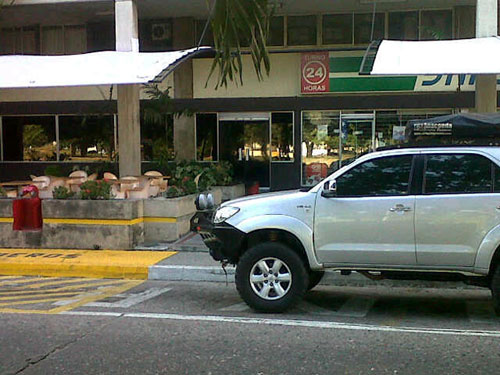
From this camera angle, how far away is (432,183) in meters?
6.38

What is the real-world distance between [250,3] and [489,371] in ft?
11.6

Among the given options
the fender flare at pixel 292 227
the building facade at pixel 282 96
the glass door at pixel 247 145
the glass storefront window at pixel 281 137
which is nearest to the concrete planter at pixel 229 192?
the glass door at pixel 247 145

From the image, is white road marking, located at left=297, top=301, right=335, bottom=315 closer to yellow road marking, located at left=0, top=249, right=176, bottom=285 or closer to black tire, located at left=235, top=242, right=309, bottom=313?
black tire, located at left=235, top=242, right=309, bottom=313

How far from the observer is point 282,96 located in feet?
61.3

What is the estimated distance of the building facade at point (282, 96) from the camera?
1792 cm

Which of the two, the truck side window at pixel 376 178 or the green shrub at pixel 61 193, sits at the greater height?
the truck side window at pixel 376 178

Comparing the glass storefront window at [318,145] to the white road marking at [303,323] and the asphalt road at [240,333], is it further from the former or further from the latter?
the white road marking at [303,323]

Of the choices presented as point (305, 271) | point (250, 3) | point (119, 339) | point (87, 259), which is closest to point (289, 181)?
point (87, 259)

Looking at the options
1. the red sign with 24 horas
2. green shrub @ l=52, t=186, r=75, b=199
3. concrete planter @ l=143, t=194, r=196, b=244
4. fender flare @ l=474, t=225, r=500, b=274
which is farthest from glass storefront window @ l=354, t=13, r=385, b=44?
fender flare @ l=474, t=225, r=500, b=274

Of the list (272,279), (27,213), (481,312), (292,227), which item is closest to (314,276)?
(272,279)

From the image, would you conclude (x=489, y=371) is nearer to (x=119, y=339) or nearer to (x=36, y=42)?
(x=119, y=339)

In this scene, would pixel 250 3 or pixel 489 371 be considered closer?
pixel 250 3

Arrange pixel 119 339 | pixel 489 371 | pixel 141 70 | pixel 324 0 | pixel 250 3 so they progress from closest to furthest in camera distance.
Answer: pixel 250 3 → pixel 489 371 → pixel 119 339 → pixel 141 70 → pixel 324 0

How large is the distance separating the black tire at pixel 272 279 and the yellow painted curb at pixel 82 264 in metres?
2.88
